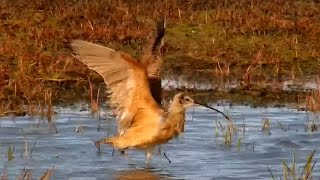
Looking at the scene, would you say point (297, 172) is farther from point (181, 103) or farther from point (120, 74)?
point (120, 74)

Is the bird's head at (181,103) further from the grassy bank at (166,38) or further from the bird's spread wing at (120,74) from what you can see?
the grassy bank at (166,38)

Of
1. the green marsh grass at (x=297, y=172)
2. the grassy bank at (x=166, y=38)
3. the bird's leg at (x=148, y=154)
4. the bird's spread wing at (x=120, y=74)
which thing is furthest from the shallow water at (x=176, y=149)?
the grassy bank at (x=166, y=38)

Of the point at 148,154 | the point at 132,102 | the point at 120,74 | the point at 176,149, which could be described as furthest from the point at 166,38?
the point at 120,74

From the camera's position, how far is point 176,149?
9.43 metres

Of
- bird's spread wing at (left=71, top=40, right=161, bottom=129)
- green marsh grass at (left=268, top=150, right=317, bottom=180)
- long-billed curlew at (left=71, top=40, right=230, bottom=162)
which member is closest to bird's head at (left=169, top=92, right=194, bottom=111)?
long-billed curlew at (left=71, top=40, right=230, bottom=162)

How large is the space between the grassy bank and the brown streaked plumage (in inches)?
98.4

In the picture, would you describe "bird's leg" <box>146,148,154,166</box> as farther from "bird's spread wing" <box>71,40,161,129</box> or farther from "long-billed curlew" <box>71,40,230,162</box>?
"bird's spread wing" <box>71,40,161,129</box>

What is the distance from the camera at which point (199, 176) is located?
26.8ft

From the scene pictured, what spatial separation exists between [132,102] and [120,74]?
0.31 meters

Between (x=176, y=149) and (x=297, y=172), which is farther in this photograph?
(x=176, y=149)

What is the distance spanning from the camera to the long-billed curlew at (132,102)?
26.2 feet

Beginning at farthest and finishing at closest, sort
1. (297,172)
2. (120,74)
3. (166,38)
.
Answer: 1. (166,38)
2. (297,172)
3. (120,74)

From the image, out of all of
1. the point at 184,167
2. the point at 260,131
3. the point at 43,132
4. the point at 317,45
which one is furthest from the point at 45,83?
the point at 317,45

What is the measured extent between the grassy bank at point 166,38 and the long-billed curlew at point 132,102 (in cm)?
250
